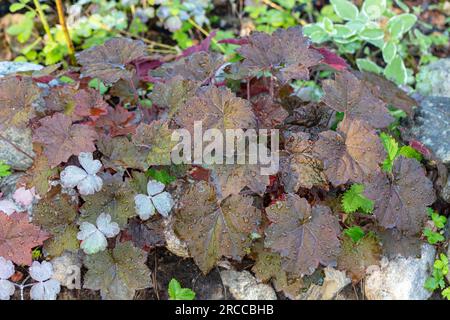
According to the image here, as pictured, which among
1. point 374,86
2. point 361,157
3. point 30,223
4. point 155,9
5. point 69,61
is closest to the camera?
point 361,157

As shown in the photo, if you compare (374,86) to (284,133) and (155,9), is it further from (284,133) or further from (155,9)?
(155,9)

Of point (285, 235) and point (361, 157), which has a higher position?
point (361, 157)

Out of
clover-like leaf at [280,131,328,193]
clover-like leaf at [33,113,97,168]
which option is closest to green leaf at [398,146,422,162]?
clover-like leaf at [280,131,328,193]

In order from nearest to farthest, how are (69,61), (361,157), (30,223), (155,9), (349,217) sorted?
(361,157)
(30,223)
(349,217)
(69,61)
(155,9)

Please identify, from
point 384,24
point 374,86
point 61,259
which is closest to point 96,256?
point 61,259

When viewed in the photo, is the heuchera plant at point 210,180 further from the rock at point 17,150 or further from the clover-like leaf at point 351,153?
the rock at point 17,150

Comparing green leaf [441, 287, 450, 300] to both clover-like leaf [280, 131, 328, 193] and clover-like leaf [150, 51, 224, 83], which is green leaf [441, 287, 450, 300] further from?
clover-like leaf [150, 51, 224, 83]

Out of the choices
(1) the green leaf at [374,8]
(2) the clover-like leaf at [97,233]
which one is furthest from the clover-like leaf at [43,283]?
(1) the green leaf at [374,8]
